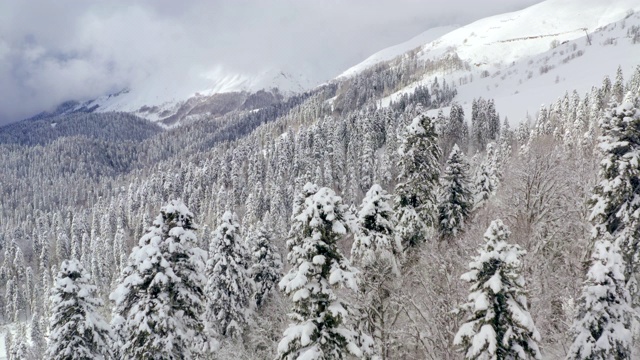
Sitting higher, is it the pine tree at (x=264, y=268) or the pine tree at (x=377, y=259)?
the pine tree at (x=377, y=259)

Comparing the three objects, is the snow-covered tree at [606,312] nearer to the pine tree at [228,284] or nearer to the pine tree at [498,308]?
the pine tree at [498,308]

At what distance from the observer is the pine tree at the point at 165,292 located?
680 inches

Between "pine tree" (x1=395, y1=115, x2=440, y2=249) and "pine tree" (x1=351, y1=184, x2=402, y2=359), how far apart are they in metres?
3.34

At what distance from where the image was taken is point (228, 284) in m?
31.2

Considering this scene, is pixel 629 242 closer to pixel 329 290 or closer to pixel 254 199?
pixel 329 290

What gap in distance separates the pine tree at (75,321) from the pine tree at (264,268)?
48.3 ft

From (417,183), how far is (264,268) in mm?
15478

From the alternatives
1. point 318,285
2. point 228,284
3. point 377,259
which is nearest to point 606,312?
point 377,259

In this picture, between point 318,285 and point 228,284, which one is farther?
point 228,284

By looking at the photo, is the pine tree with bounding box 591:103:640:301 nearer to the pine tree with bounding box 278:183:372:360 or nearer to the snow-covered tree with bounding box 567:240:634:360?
the snow-covered tree with bounding box 567:240:634:360

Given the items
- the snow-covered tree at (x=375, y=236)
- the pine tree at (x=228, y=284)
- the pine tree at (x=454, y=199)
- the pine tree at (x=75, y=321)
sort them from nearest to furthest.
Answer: the pine tree at (x=75, y=321), the snow-covered tree at (x=375, y=236), the pine tree at (x=228, y=284), the pine tree at (x=454, y=199)

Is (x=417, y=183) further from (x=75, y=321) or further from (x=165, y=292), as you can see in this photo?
(x=75, y=321)

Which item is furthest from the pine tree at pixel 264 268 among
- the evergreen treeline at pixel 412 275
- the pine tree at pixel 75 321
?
the pine tree at pixel 75 321

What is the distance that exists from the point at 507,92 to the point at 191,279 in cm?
20541
